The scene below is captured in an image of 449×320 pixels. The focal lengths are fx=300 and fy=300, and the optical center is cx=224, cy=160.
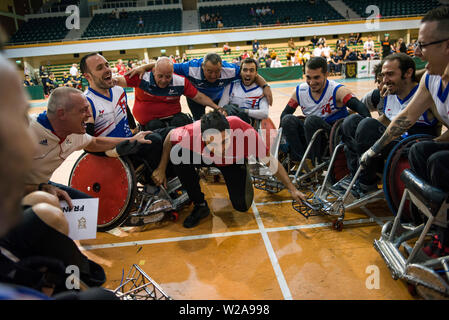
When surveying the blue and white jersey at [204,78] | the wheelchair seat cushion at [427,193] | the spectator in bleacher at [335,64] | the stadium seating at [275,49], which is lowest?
the wheelchair seat cushion at [427,193]

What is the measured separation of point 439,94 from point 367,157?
0.67m

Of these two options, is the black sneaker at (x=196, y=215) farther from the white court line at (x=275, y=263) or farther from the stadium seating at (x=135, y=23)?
the stadium seating at (x=135, y=23)

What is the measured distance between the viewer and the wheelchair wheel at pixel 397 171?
2.32 metres

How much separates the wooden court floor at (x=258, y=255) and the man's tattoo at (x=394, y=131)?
2.68 feet

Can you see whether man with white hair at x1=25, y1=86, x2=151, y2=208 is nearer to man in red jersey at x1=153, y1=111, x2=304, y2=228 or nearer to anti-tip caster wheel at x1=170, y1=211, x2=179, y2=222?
man in red jersey at x1=153, y1=111, x2=304, y2=228

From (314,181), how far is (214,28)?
24.1 m

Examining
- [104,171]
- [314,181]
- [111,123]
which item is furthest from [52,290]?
[314,181]

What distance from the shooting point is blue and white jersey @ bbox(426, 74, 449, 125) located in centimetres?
206

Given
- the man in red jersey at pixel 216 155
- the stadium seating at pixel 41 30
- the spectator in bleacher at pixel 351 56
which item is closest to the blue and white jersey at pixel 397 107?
the man in red jersey at pixel 216 155

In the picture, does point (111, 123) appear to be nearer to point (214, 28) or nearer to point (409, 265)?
point (409, 265)

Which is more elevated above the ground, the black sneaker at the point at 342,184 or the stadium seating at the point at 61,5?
the stadium seating at the point at 61,5

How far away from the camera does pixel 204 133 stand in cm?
274

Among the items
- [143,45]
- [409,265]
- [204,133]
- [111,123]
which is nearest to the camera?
[409,265]

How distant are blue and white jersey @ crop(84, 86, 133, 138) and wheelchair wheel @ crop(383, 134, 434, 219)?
262 centimetres
